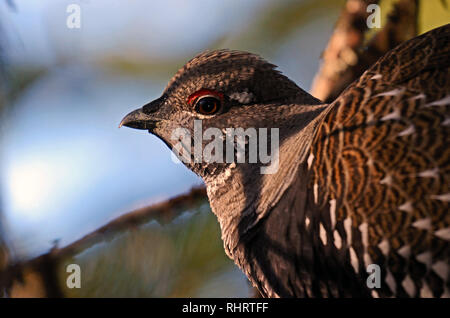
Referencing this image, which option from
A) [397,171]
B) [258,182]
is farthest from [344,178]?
[258,182]

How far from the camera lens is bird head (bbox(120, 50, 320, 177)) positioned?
143 inches

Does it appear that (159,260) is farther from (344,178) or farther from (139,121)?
(344,178)

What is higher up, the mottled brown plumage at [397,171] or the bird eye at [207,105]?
the bird eye at [207,105]

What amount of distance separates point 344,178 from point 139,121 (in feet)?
5.91

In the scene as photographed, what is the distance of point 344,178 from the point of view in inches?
105

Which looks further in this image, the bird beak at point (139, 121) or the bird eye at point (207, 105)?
the bird beak at point (139, 121)

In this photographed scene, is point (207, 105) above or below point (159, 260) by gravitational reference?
above

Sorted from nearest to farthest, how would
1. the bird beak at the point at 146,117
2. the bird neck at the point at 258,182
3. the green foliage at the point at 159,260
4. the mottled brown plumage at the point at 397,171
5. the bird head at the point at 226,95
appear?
1. the mottled brown plumage at the point at 397,171
2. the bird neck at the point at 258,182
3. the bird head at the point at 226,95
4. the bird beak at the point at 146,117
5. the green foliage at the point at 159,260

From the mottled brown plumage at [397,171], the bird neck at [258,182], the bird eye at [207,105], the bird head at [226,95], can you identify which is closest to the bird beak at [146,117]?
the bird head at [226,95]

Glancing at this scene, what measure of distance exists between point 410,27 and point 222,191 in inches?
77.8

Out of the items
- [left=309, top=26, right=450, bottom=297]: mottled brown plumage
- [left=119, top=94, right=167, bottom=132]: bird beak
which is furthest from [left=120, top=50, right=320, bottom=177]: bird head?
[left=309, top=26, right=450, bottom=297]: mottled brown plumage

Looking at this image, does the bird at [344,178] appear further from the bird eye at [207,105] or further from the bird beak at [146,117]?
the bird beak at [146,117]

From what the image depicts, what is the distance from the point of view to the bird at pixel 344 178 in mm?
2498
